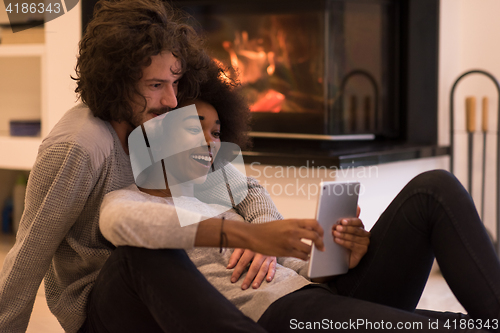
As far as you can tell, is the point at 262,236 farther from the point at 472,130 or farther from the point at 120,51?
the point at 472,130

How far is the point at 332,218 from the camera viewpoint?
0.97 m

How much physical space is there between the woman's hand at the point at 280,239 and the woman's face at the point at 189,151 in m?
0.30

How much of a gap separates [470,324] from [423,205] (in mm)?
229

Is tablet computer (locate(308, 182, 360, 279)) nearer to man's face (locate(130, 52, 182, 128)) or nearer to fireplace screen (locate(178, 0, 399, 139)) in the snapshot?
man's face (locate(130, 52, 182, 128))

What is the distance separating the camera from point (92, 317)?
0.99 m

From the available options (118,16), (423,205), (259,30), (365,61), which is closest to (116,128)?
(118,16)

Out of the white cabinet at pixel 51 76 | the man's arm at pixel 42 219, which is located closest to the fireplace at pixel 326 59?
the white cabinet at pixel 51 76

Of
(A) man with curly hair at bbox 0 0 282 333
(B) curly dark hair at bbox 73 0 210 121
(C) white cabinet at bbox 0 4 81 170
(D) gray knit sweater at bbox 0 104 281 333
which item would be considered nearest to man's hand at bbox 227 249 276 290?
(A) man with curly hair at bbox 0 0 282 333

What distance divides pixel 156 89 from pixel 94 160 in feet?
0.80

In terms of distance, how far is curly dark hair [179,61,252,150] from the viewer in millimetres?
1258

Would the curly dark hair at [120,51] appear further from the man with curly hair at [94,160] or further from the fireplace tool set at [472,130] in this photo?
the fireplace tool set at [472,130]

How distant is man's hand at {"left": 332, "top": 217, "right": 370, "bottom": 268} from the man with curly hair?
0.56 ft

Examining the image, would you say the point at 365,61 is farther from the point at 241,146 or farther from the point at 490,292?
the point at 490,292

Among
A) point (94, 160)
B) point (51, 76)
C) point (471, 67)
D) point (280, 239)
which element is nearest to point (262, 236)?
point (280, 239)
